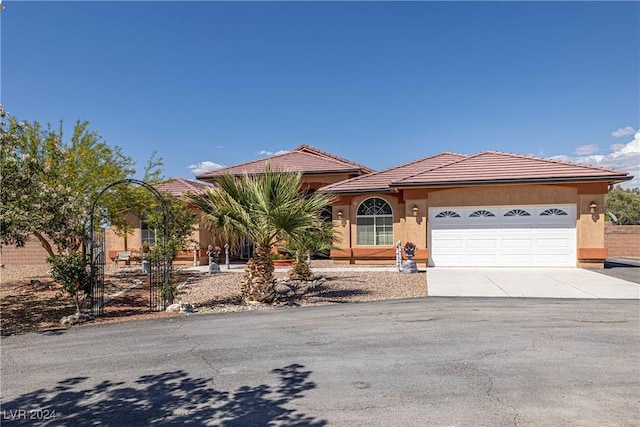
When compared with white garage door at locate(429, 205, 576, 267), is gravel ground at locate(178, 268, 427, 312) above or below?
below

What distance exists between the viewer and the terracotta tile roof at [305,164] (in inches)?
846

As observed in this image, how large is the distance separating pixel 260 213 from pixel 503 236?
37.3 feet

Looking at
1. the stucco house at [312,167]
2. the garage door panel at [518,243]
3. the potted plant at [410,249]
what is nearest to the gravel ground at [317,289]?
the potted plant at [410,249]

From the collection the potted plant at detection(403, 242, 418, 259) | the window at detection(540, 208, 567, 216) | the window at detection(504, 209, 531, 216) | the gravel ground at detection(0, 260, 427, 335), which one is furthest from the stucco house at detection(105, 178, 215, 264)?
the window at detection(540, 208, 567, 216)

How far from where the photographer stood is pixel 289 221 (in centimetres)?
959

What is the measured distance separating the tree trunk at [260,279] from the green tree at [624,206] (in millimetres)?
38207

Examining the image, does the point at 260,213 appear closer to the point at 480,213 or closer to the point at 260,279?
the point at 260,279

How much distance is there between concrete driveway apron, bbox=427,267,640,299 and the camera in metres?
10.8

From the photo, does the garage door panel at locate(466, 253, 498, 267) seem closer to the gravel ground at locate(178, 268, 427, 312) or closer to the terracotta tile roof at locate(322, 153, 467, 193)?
the gravel ground at locate(178, 268, 427, 312)

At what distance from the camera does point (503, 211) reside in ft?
54.1

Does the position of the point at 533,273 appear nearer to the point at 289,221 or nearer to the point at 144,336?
the point at 289,221

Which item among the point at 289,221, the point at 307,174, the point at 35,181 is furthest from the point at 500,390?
the point at 307,174

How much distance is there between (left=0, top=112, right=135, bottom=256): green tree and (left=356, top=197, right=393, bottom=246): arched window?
11.0 meters

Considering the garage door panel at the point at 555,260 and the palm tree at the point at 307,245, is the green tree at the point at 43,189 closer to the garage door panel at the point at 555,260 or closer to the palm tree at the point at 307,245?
the palm tree at the point at 307,245
